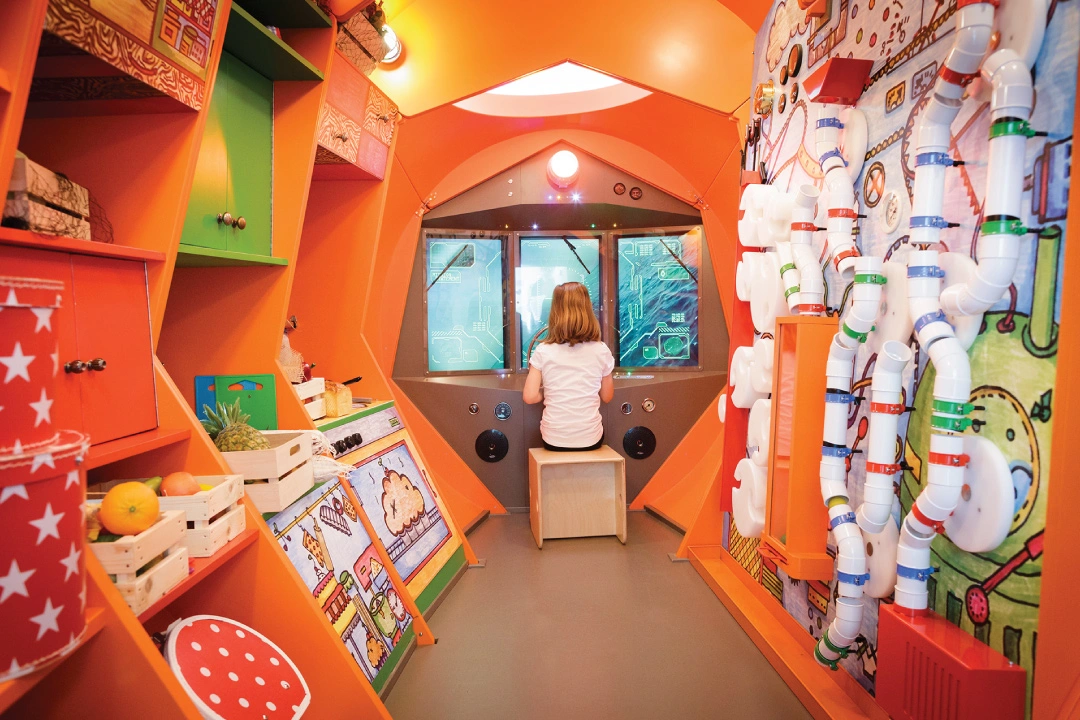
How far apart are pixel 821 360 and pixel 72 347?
2056 mm

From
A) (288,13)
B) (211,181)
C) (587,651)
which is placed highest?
(288,13)

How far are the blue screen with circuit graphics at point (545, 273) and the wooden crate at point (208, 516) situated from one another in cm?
336

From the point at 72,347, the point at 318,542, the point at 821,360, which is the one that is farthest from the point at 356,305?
the point at 821,360

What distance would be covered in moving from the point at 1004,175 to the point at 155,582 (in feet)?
6.47

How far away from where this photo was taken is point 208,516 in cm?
160

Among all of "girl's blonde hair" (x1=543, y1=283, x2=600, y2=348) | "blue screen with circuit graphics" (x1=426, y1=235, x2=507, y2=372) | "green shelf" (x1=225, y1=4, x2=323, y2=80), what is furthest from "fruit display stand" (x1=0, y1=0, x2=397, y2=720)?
"blue screen with circuit graphics" (x1=426, y1=235, x2=507, y2=372)

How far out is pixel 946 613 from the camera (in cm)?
169

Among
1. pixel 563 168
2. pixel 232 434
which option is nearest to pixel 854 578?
pixel 232 434

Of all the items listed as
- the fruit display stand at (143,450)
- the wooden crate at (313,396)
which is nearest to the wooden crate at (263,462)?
the fruit display stand at (143,450)

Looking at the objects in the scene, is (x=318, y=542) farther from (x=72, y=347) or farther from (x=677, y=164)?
(x=677, y=164)

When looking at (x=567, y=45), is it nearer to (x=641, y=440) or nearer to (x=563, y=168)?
(x=563, y=168)

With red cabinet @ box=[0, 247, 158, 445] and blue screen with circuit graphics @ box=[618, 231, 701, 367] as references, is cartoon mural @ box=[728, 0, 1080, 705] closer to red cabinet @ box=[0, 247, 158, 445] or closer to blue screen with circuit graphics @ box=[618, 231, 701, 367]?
red cabinet @ box=[0, 247, 158, 445]

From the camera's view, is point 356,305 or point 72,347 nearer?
point 72,347

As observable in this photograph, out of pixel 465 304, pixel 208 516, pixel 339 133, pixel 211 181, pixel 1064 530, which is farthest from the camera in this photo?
pixel 465 304
